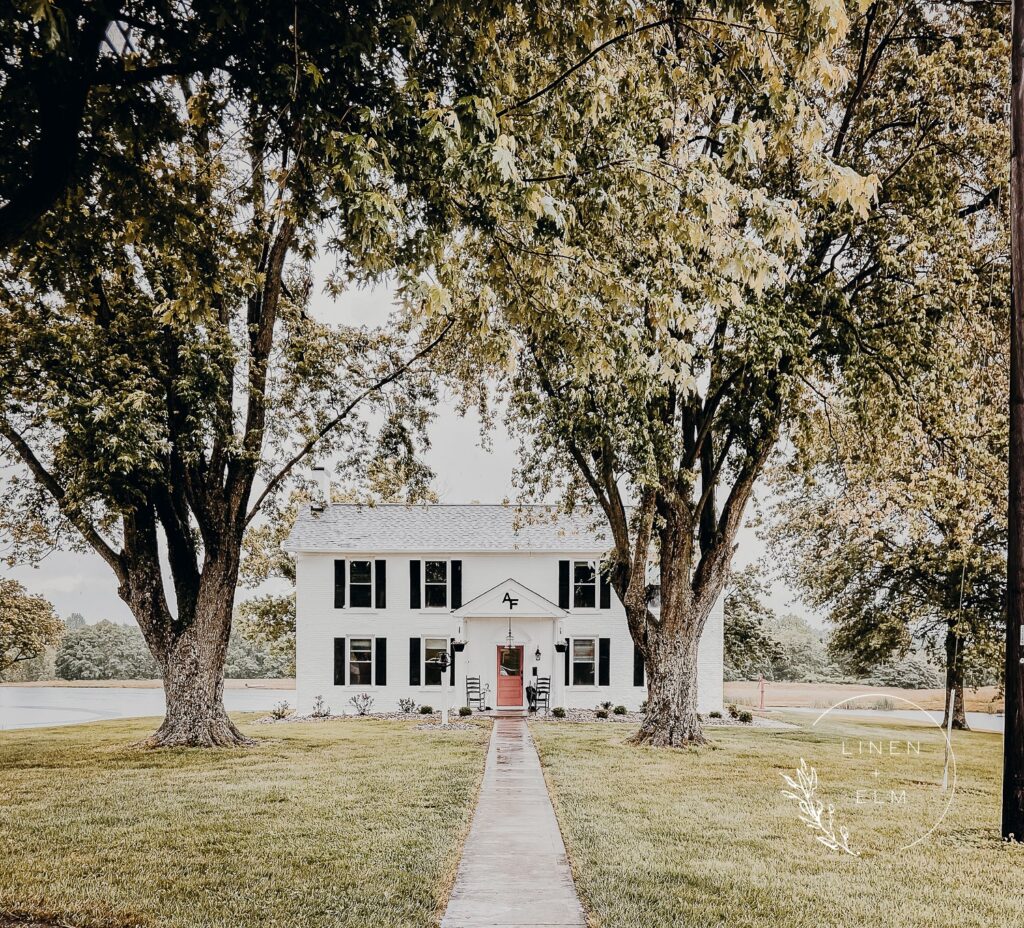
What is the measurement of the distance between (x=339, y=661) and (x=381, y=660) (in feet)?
4.49

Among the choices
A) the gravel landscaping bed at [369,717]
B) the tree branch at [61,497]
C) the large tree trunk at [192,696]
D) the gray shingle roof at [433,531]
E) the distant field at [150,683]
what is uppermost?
the tree branch at [61,497]

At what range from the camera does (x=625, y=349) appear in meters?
9.30

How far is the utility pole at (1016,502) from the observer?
290 inches

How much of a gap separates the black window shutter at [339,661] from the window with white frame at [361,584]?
4.10 ft

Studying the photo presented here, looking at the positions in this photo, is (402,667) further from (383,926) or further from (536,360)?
(383,926)

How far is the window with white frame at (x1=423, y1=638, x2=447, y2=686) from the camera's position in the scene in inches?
1086

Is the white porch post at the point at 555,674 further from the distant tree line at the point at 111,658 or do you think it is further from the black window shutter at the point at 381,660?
the distant tree line at the point at 111,658

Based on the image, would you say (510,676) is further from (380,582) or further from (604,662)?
(380,582)

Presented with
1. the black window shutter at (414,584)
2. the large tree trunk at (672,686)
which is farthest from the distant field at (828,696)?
the large tree trunk at (672,686)

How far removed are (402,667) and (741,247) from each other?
2358 centimetres

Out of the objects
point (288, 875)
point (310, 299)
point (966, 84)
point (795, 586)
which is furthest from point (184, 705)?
point (795, 586)

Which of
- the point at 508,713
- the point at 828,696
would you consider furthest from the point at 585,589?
the point at 828,696

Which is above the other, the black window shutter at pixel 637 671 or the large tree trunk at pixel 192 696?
the large tree trunk at pixel 192 696

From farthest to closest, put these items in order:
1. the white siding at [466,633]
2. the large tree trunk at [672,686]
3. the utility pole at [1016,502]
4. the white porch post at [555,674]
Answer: the white siding at [466,633] < the white porch post at [555,674] < the large tree trunk at [672,686] < the utility pole at [1016,502]
